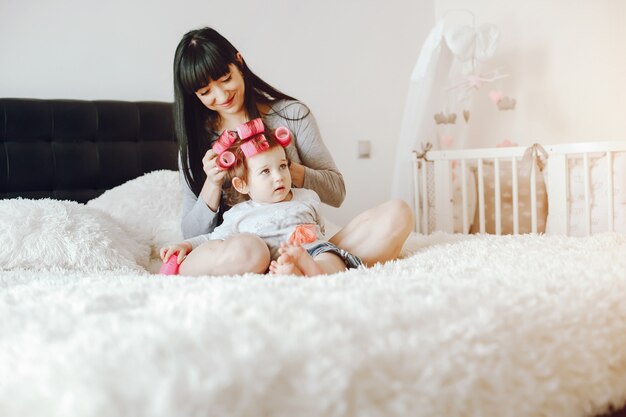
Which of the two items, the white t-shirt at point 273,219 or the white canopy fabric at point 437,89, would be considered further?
the white canopy fabric at point 437,89

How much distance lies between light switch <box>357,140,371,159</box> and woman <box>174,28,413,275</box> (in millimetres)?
1337

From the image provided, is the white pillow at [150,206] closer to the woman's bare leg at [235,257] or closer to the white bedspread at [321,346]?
the woman's bare leg at [235,257]

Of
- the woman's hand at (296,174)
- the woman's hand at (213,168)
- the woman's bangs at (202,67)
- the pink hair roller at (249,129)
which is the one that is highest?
the woman's bangs at (202,67)

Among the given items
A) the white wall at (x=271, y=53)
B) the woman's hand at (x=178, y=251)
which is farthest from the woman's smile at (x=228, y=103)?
the white wall at (x=271, y=53)

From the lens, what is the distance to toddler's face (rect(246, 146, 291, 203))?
1.41 metres

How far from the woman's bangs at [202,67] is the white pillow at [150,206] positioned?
531 mm

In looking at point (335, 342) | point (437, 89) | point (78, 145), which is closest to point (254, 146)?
point (335, 342)

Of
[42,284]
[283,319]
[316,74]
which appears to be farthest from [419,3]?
[283,319]

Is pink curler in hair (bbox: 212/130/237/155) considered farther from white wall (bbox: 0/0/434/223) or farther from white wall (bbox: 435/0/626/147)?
white wall (bbox: 435/0/626/147)

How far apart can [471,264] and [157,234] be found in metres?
1.04

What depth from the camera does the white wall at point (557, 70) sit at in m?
2.75

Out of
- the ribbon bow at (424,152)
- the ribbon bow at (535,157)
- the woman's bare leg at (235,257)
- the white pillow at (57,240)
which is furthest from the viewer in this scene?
the ribbon bow at (424,152)

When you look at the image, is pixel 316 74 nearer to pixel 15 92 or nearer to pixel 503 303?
pixel 15 92

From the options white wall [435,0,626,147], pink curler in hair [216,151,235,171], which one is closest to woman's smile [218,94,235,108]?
pink curler in hair [216,151,235,171]
